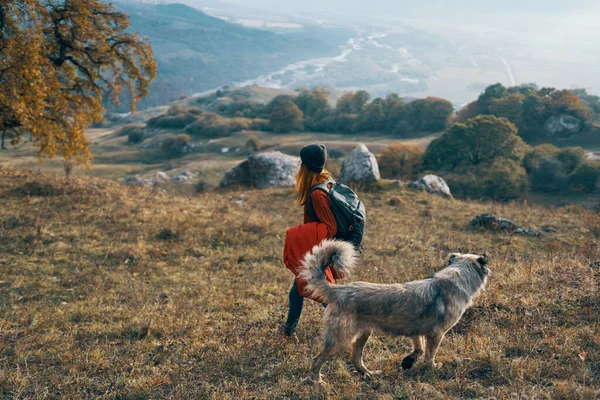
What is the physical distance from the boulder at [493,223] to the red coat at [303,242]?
9921mm

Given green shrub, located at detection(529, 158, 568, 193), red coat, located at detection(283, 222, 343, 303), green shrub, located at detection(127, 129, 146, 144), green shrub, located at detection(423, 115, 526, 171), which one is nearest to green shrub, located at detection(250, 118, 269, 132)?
green shrub, located at detection(127, 129, 146, 144)

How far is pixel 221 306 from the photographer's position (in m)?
7.57

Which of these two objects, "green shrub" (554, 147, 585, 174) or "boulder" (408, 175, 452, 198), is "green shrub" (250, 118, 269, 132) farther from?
"boulder" (408, 175, 452, 198)

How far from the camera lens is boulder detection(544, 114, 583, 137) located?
54.5m

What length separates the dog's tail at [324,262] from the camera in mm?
4574

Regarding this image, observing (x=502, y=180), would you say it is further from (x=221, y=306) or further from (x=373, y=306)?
(x=373, y=306)

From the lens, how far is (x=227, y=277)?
30.7ft

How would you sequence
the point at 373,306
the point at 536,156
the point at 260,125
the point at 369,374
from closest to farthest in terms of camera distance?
the point at 373,306 < the point at 369,374 < the point at 536,156 < the point at 260,125

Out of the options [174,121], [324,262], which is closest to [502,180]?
[324,262]

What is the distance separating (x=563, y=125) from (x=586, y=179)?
23.2 metres

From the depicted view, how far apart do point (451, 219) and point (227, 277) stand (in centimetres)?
911

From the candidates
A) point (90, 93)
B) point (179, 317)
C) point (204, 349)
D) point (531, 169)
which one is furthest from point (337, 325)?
point (531, 169)

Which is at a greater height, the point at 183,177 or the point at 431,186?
the point at 431,186

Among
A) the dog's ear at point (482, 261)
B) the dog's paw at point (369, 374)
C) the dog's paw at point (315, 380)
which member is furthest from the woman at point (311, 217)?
the dog's ear at point (482, 261)
